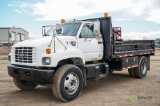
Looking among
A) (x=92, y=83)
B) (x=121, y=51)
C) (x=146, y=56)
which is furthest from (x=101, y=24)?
(x=146, y=56)

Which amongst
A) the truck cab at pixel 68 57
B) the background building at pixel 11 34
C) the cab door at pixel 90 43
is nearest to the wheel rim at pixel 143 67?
the truck cab at pixel 68 57

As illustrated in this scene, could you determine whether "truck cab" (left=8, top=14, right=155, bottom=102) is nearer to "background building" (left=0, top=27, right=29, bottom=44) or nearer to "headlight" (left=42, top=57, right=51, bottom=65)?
"headlight" (left=42, top=57, right=51, bottom=65)

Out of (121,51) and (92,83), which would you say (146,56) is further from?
(92,83)

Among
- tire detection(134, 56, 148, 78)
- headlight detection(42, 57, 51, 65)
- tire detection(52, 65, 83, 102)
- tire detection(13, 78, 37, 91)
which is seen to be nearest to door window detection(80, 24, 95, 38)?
tire detection(52, 65, 83, 102)

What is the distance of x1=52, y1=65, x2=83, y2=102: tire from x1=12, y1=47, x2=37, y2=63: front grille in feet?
2.66

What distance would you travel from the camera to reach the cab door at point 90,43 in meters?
7.51

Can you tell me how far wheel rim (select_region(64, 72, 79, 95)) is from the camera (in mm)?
6670

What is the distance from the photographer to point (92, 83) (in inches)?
375

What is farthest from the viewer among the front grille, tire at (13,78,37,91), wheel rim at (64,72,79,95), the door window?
tire at (13,78,37,91)

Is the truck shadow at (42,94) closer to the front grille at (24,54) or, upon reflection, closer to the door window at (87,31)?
the front grille at (24,54)

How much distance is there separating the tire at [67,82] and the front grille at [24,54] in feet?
2.66

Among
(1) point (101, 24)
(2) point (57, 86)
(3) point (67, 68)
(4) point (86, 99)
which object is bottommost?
(4) point (86, 99)

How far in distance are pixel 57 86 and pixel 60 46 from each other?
1.16 meters

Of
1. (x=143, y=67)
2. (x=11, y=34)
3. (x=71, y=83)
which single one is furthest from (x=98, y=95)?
(x=11, y=34)
